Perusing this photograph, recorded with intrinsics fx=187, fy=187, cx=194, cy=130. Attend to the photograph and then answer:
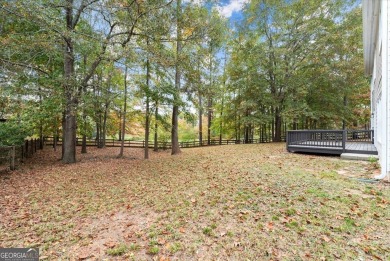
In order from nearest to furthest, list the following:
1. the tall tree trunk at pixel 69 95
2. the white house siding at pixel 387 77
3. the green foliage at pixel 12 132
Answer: the white house siding at pixel 387 77 < the tall tree trunk at pixel 69 95 < the green foliage at pixel 12 132

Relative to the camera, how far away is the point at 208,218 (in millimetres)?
3324

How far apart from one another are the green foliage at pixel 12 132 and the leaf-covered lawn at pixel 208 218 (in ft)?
10.5

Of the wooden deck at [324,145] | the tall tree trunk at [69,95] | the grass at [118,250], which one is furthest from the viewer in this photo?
the wooden deck at [324,145]

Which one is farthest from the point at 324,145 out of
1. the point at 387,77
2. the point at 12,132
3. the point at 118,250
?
the point at 12,132

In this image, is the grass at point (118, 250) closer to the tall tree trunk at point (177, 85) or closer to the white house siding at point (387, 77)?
the white house siding at point (387, 77)

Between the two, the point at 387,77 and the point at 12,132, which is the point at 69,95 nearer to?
the point at 12,132

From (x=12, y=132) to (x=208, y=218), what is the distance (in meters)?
9.90

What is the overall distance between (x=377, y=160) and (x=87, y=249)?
9507mm

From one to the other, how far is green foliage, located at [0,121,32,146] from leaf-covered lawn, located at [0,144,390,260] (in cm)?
321

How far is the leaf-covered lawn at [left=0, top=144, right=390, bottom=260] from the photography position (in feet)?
8.22

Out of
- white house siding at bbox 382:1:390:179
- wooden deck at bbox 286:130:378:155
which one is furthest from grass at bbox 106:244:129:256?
wooden deck at bbox 286:130:378:155

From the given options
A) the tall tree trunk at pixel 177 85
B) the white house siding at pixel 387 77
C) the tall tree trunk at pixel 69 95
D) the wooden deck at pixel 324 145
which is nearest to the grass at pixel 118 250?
the white house siding at pixel 387 77

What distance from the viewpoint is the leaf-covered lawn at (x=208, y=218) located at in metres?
2.51

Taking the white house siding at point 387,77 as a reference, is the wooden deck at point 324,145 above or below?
below
